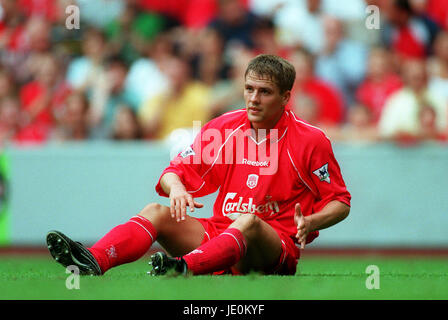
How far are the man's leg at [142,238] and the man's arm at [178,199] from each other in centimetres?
17

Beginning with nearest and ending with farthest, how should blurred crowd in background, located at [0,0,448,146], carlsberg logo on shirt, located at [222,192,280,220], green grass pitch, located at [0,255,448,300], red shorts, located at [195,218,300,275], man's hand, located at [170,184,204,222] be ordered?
green grass pitch, located at [0,255,448,300]
man's hand, located at [170,184,204,222]
red shorts, located at [195,218,300,275]
carlsberg logo on shirt, located at [222,192,280,220]
blurred crowd in background, located at [0,0,448,146]

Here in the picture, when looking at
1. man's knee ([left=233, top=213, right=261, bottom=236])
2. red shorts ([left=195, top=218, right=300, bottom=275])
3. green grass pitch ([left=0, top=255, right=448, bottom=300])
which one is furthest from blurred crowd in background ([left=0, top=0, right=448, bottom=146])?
man's knee ([left=233, top=213, right=261, bottom=236])

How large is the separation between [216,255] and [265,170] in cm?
89

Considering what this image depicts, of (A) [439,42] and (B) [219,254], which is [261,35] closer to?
(A) [439,42]

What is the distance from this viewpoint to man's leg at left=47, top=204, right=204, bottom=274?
4.95m

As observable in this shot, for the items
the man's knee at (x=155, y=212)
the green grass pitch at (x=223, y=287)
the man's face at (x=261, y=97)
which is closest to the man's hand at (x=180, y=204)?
the man's knee at (x=155, y=212)

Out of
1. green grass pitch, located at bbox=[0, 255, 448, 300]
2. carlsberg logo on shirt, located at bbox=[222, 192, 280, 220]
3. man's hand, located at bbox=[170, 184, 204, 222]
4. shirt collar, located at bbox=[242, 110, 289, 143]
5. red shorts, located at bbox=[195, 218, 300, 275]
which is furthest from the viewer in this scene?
shirt collar, located at bbox=[242, 110, 289, 143]

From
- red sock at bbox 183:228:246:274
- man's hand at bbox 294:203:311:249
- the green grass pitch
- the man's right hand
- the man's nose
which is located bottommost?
the green grass pitch

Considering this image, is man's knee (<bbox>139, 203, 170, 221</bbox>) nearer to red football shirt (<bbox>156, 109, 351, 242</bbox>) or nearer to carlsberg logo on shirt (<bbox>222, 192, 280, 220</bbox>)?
red football shirt (<bbox>156, 109, 351, 242</bbox>)

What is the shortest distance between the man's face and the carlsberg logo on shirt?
549mm

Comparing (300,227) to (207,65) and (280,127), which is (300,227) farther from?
(207,65)

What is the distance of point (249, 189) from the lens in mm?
5426

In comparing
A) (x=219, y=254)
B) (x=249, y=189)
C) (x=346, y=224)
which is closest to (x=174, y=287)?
(x=219, y=254)

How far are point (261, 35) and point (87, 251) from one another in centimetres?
629
